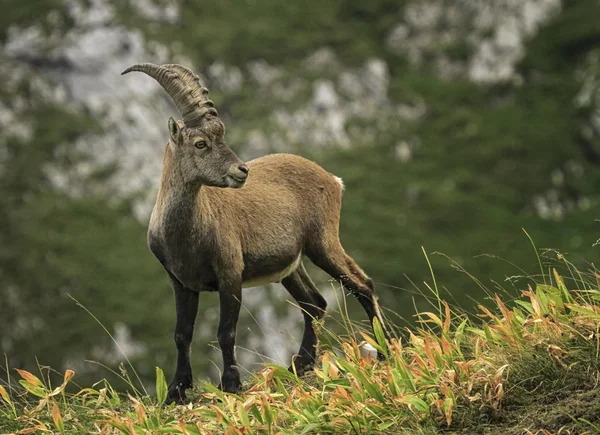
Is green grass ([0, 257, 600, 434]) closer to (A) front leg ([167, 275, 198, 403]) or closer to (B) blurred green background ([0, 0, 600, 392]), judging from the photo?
(A) front leg ([167, 275, 198, 403])

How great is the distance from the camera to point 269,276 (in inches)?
448

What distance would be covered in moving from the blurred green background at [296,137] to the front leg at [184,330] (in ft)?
129

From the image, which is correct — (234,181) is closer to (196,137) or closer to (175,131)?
(196,137)

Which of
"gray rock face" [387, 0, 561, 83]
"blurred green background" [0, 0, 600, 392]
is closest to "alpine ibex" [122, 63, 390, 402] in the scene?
"blurred green background" [0, 0, 600, 392]

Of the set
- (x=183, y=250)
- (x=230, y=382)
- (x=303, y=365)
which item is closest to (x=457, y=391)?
(x=230, y=382)

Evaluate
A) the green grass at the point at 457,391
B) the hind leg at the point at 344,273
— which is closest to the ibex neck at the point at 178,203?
the hind leg at the point at 344,273

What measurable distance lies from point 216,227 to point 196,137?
0.96m

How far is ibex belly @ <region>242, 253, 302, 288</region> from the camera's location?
36.8 feet

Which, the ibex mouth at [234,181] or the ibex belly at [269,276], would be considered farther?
the ibex belly at [269,276]

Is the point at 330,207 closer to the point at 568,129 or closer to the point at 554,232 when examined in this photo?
the point at 554,232

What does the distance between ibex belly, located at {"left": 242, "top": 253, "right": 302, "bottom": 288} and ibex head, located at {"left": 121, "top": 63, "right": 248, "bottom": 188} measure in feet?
4.24

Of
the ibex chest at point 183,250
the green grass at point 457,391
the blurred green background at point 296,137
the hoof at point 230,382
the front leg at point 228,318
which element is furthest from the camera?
the blurred green background at point 296,137

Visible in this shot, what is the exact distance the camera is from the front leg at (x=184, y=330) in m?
10.7

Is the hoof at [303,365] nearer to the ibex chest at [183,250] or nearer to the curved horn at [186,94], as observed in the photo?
the ibex chest at [183,250]
